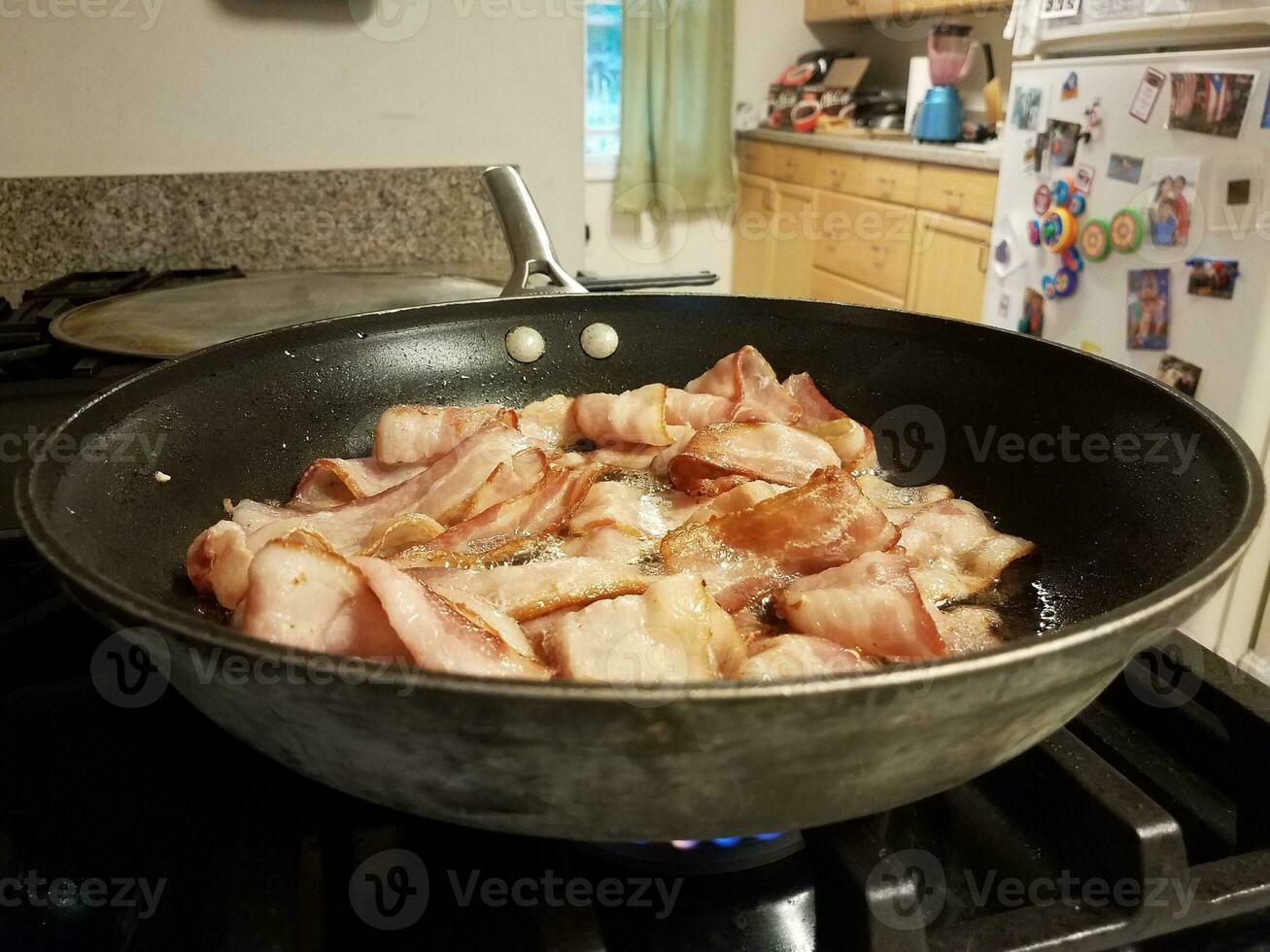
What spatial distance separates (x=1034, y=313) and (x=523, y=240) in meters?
1.45

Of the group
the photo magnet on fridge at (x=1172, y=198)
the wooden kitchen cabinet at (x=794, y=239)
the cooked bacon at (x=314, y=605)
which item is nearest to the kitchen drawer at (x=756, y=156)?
the wooden kitchen cabinet at (x=794, y=239)

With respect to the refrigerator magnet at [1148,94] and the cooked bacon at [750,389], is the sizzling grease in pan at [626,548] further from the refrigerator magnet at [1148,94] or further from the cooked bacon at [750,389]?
the refrigerator magnet at [1148,94]

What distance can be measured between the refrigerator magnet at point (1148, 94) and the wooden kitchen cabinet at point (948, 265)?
0.96 meters

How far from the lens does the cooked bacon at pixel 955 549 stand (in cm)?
77

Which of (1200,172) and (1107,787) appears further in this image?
(1200,172)

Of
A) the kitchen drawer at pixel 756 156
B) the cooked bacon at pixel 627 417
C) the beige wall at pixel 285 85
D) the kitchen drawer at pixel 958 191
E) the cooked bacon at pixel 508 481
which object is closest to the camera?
the cooked bacon at pixel 508 481

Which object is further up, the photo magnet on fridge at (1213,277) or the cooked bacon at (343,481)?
the photo magnet on fridge at (1213,277)

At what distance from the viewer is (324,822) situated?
0.59 meters

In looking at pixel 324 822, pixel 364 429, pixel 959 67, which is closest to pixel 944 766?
pixel 324 822

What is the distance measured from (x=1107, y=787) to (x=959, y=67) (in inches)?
130

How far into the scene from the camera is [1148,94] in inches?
69.2

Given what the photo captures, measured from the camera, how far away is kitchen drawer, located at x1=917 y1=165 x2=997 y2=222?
109 inches

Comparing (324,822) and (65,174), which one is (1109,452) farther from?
(65,174)

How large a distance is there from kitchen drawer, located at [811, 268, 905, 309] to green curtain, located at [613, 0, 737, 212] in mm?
751
